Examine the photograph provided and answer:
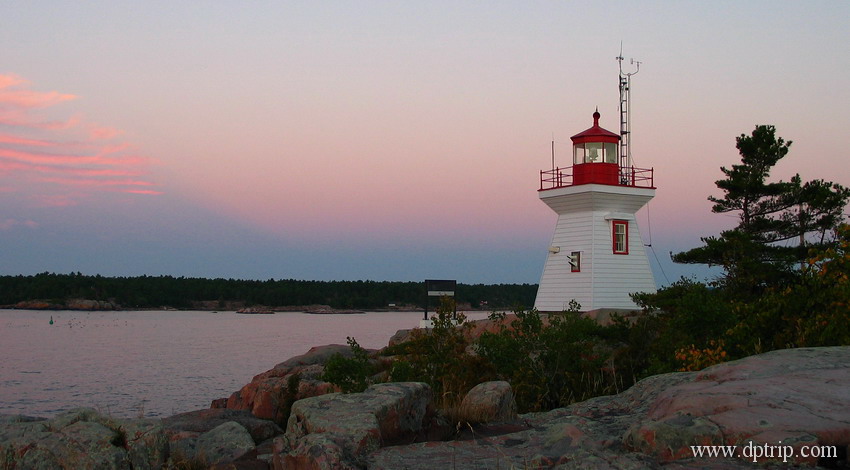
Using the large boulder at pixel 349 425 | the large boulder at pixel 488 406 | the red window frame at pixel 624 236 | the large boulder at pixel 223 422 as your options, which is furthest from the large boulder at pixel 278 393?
the red window frame at pixel 624 236

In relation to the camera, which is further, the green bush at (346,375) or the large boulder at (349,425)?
the green bush at (346,375)

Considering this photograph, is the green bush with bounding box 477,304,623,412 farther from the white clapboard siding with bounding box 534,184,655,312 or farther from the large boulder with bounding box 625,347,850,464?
the white clapboard siding with bounding box 534,184,655,312

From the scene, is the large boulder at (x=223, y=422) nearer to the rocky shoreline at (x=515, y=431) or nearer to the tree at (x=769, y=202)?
the rocky shoreline at (x=515, y=431)

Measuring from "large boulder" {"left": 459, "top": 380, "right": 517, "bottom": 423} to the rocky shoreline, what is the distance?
2cm

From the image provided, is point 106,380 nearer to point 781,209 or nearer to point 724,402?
point 781,209

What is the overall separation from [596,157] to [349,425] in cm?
2114

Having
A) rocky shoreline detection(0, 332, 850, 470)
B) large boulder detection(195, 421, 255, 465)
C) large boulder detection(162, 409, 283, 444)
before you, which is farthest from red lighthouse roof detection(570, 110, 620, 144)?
large boulder detection(195, 421, 255, 465)

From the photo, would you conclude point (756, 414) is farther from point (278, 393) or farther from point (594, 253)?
point (594, 253)

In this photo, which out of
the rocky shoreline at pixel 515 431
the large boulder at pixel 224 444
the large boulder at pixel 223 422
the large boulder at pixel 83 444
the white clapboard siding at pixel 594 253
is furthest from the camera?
the white clapboard siding at pixel 594 253

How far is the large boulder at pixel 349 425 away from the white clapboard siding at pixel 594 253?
17.8 metres

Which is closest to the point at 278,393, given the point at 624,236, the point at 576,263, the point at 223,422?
the point at 223,422

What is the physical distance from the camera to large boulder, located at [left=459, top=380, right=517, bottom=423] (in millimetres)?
9562

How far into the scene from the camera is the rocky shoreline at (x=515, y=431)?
6.47 m

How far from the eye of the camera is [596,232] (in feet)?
86.8
